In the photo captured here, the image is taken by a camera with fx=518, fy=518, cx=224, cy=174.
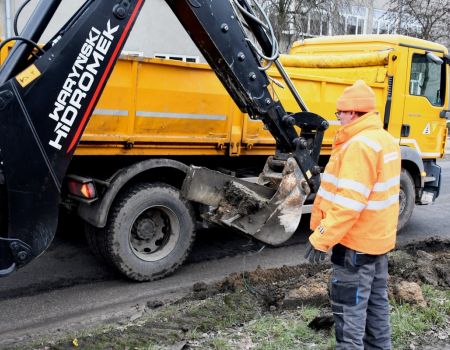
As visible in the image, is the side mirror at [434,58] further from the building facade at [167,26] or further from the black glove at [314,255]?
the black glove at [314,255]

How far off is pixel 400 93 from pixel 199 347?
4788 millimetres

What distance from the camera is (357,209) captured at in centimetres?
295

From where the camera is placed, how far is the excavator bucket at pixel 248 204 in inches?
185

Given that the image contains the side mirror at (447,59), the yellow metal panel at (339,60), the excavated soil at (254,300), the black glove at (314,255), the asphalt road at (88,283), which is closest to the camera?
the black glove at (314,255)

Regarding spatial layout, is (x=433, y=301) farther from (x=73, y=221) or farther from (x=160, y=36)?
(x=160, y=36)

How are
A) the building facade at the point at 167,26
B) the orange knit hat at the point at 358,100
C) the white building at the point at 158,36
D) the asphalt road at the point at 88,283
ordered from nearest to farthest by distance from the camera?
the orange knit hat at the point at 358,100
the asphalt road at the point at 88,283
the building facade at the point at 167,26
the white building at the point at 158,36

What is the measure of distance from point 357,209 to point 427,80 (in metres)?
5.00

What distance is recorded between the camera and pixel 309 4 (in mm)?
18250

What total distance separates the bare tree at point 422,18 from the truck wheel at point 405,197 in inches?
592

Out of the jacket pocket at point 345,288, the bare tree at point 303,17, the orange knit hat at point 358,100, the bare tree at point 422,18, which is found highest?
the bare tree at point 422,18

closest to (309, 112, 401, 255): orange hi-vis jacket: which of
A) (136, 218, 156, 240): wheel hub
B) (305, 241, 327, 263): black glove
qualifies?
(305, 241, 327, 263): black glove

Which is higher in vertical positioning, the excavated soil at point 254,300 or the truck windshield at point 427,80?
the truck windshield at point 427,80

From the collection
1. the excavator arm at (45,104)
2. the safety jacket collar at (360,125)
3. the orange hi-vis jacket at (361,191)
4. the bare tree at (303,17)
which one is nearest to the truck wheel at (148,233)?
the excavator arm at (45,104)

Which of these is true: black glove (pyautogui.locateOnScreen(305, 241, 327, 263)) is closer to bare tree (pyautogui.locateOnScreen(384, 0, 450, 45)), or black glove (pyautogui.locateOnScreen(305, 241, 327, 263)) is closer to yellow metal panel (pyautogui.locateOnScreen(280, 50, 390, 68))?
yellow metal panel (pyautogui.locateOnScreen(280, 50, 390, 68))
